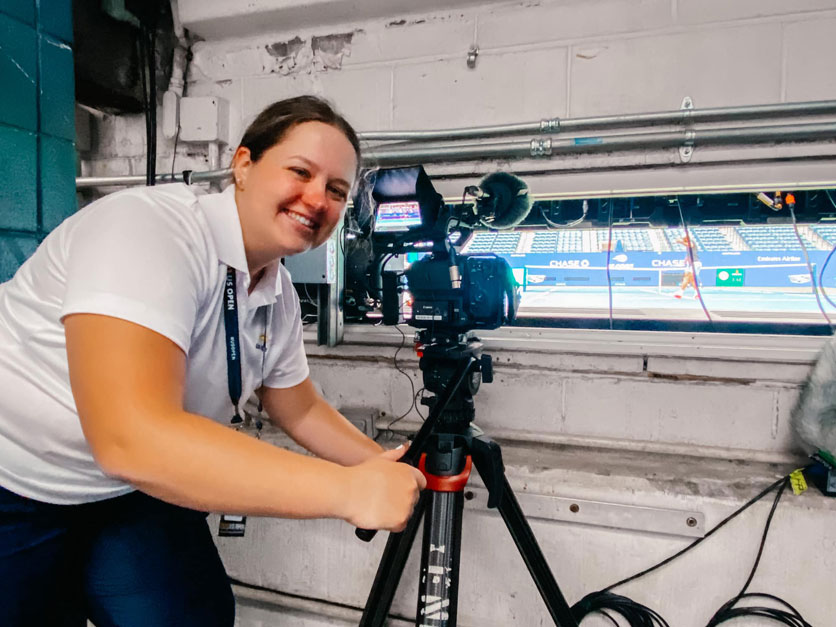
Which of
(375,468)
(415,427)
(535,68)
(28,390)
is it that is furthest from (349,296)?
(375,468)

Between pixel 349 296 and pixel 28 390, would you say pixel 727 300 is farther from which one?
pixel 28 390

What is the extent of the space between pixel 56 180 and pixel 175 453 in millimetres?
1637

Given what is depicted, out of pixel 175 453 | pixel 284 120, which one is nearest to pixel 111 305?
pixel 175 453

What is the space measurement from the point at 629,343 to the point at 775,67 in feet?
3.13

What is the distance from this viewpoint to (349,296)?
194cm

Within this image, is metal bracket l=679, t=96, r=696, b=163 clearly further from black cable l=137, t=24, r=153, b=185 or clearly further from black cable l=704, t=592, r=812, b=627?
black cable l=137, t=24, r=153, b=185

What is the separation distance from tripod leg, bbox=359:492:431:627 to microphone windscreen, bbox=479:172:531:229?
2.44ft

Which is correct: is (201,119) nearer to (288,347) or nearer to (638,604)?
(288,347)

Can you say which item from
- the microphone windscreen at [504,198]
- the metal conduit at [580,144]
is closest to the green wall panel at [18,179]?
the metal conduit at [580,144]

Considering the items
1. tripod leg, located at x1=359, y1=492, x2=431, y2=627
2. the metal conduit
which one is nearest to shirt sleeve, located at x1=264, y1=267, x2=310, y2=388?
tripod leg, located at x1=359, y1=492, x2=431, y2=627

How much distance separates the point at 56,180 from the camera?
5.57 feet

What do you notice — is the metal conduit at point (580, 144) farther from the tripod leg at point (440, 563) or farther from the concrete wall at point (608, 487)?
the tripod leg at point (440, 563)

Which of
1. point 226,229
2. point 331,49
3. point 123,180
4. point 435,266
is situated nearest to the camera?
point 226,229

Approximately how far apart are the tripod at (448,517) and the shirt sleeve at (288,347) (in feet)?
1.03
